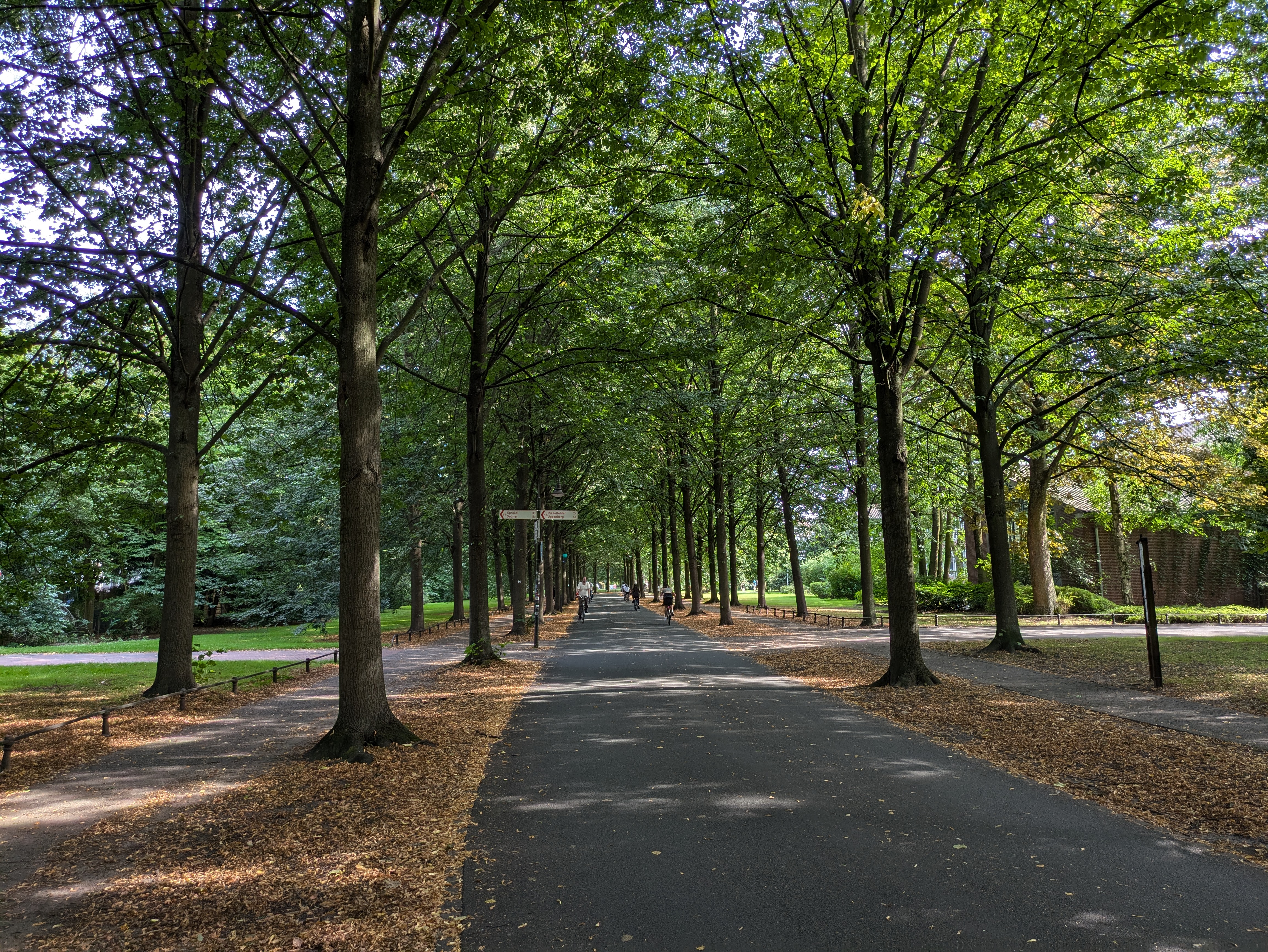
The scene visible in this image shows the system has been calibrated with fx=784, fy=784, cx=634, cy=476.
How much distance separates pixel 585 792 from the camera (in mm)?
6457

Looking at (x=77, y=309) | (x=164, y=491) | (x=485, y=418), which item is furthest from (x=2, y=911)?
(x=485, y=418)

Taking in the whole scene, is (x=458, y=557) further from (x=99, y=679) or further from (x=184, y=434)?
(x=184, y=434)

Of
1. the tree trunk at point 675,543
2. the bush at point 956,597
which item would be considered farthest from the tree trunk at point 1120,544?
the tree trunk at point 675,543

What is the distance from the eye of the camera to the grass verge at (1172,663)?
10.8 meters

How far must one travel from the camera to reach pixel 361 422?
316 inches

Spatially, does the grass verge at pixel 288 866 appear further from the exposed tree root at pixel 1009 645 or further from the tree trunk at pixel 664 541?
the tree trunk at pixel 664 541

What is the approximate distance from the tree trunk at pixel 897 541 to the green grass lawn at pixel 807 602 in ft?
89.9

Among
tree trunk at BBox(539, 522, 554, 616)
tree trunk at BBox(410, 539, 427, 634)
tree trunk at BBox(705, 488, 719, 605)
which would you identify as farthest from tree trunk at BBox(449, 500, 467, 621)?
tree trunk at BBox(705, 488, 719, 605)

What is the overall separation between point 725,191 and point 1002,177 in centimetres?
426

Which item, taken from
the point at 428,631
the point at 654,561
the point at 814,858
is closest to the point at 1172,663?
the point at 814,858

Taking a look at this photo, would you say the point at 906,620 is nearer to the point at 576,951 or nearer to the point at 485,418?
the point at 576,951

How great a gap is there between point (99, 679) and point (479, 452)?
9.01 metres

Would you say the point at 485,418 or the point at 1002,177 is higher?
the point at 1002,177

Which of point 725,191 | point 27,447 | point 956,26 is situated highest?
point 956,26
